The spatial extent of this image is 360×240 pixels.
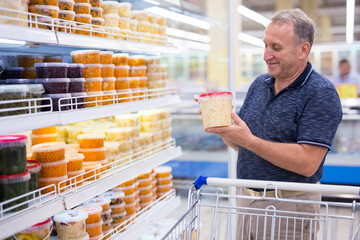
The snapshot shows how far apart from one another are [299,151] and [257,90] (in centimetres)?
48

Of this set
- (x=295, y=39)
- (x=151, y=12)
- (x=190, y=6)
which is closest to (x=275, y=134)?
(x=295, y=39)

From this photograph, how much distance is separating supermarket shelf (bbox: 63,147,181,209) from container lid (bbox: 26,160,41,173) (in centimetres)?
17

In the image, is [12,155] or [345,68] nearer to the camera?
[12,155]

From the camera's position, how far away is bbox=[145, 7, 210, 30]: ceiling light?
3105mm

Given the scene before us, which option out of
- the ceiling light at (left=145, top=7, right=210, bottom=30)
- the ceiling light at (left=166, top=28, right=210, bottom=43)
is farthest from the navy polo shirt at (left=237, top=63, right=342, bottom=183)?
the ceiling light at (left=166, top=28, right=210, bottom=43)

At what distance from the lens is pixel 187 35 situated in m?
4.18

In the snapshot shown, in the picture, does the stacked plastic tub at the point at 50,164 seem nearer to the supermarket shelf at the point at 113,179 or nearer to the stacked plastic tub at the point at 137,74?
the supermarket shelf at the point at 113,179

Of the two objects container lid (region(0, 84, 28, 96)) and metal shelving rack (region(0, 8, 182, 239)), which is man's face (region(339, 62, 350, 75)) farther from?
container lid (region(0, 84, 28, 96))

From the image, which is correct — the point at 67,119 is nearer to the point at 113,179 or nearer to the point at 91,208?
the point at 113,179

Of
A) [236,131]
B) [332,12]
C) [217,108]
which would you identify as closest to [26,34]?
[217,108]

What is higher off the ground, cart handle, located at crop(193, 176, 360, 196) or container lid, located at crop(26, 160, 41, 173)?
container lid, located at crop(26, 160, 41, 173)

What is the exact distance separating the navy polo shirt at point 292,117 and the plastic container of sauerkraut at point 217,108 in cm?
34

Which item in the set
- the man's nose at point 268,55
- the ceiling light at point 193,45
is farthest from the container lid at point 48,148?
the ceiling light at point 193,45

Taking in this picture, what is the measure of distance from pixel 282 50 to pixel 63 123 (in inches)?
42.7
